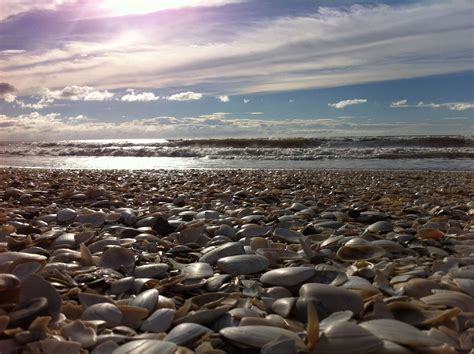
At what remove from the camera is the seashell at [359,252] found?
2.59 metres

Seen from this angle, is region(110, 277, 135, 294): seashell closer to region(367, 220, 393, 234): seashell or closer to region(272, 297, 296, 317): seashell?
region(272, 297, 296, 317): seashell

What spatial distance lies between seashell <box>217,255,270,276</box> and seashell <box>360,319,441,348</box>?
81cm

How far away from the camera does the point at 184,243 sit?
300cm

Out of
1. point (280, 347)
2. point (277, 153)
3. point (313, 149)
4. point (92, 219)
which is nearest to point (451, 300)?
point (280, 347)

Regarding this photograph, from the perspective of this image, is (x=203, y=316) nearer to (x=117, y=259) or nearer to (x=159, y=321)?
(x=159, y=321)

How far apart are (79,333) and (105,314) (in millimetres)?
172

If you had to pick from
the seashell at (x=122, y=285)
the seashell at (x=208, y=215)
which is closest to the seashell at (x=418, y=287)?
the seashell at (x=122, y=285)

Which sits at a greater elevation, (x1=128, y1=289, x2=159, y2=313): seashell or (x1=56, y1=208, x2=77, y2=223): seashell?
(x1=56, y1=208, x2=77, y2=223): seashell

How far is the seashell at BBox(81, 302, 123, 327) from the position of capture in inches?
67.7

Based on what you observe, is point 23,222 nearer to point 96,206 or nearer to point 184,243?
point 96,206

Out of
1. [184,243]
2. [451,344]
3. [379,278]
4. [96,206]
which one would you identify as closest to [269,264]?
[379,278]

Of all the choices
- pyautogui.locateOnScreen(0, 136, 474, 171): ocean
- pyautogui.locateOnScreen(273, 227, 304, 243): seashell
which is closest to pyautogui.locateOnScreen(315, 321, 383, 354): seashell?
pyautogui.locateOnScreen(273, 227, 304, 243): seashell

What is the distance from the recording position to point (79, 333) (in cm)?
159

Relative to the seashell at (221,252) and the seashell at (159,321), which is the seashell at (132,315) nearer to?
the seashell at (159,321)
